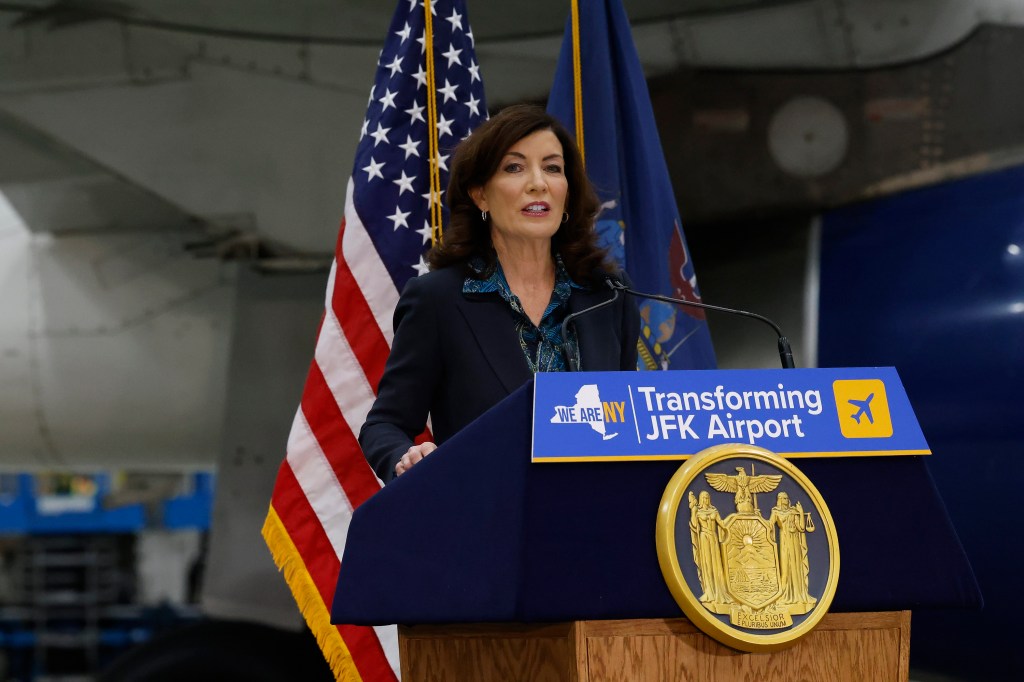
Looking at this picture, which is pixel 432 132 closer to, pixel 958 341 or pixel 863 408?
pixel 958 341

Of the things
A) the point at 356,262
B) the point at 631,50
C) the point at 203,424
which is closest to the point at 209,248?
the point at 203,424

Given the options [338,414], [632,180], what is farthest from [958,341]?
[338,414]

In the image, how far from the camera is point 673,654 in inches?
41.7

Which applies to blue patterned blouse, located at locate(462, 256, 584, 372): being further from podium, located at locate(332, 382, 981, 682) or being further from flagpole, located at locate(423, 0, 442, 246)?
flagpole, located at locate(423, 0, 442, 246)

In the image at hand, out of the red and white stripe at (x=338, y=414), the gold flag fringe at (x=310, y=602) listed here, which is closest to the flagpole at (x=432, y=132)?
the red and white stripe at (x=338, y=414)

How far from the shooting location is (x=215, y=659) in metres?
4.37

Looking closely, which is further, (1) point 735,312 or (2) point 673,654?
(1) point 735,312

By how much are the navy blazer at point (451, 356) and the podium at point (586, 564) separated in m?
0.34

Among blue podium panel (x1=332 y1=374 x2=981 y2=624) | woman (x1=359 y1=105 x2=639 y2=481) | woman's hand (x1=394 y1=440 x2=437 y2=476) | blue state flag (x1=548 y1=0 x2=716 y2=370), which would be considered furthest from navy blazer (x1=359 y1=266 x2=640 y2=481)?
blue state flag (x1=548 y1=0 x2=716 y2=370)

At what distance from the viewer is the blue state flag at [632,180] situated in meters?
2.73

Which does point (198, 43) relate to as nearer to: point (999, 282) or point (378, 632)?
point (378, 632)

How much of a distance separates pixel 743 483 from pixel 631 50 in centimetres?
194

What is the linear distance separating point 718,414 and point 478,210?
0.63m

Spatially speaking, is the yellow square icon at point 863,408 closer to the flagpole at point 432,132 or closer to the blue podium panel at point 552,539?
the blue podium panel at point 552,539
